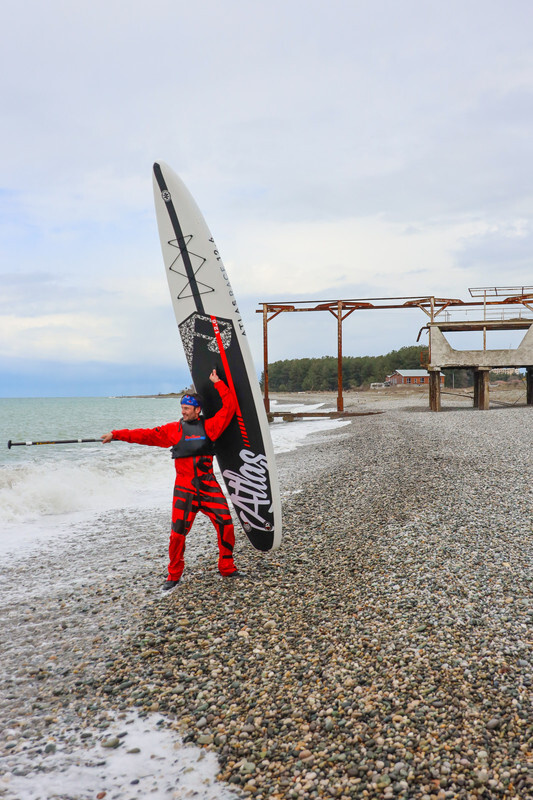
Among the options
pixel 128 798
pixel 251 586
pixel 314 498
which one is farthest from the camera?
pixel 314 498

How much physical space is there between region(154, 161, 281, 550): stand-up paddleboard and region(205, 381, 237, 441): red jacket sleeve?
0.88 ft

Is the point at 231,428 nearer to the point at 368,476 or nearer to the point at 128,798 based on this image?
the point at 128,798

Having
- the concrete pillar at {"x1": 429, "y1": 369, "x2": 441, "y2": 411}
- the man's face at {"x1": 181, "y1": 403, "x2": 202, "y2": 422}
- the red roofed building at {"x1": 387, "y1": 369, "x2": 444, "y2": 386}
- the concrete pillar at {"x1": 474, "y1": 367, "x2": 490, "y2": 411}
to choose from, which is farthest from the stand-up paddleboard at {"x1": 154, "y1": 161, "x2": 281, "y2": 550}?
the red roofed building at {"x1": 387, "y1": 369, "x2": 444, "y2": 386}

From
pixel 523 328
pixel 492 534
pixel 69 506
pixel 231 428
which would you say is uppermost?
pixel 523 328

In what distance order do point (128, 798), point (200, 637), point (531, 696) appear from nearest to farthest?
point (128, 798) → point (531, 696) → point (200, 637)

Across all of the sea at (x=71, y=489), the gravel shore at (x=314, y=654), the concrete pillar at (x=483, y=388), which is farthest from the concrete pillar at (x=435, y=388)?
the gravel shore at (x=314, y=654)

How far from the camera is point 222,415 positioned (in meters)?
5.06

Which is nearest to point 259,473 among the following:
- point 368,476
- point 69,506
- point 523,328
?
point 368,476

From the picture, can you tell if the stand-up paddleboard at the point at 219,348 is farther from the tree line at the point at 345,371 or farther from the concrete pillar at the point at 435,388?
the tree line at the point at 345,371

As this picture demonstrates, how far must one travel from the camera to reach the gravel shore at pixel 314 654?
2707mm

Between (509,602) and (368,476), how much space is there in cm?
550

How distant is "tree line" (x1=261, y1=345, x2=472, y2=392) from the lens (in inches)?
3467

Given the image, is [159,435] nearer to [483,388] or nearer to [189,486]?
[189,486]

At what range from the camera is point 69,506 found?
10.6 meters
